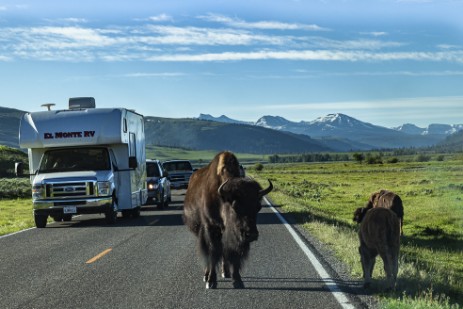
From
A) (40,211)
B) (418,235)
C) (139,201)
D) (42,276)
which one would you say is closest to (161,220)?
(139,201)

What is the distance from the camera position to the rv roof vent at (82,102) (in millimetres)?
20719

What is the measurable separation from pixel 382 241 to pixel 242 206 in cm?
192

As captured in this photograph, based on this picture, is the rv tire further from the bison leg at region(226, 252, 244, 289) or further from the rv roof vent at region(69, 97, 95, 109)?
the bison leg at region(226, 252, 244, 289)

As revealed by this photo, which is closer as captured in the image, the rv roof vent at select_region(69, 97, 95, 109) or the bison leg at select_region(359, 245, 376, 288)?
the bison leg at select_region(359, 245, 376, 288)

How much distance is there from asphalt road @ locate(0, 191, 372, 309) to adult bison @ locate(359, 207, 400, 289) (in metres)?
0.44

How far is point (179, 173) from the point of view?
3834 centimetres

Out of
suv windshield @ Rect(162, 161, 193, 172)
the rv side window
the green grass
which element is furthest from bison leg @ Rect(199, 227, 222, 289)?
suv windshield @ Rect(162, 161, 193, 172)

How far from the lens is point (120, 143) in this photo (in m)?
19.8

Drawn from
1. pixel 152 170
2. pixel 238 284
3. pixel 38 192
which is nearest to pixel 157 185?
pixel 152 170

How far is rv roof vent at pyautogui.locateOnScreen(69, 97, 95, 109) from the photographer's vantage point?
2072 cm

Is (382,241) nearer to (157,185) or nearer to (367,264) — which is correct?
(367,264)

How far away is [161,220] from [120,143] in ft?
8.71

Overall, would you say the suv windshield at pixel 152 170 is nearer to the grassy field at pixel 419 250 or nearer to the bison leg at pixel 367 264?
the grassy field at pixel 419 250

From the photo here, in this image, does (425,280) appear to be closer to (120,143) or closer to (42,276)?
(42,276)
